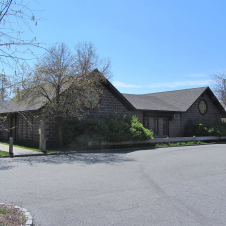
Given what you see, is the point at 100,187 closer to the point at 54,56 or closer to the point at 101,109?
the point at 54,56

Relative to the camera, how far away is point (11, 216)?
4.87 metres

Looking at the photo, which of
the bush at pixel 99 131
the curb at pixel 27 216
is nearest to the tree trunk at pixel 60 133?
the bush at pixel 99 131

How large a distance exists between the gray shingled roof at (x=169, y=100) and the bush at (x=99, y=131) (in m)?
5.62

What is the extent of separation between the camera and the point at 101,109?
21969 millimetres

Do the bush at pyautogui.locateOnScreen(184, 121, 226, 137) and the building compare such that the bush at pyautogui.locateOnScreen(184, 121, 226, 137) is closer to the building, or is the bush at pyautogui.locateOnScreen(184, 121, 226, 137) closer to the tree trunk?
the building

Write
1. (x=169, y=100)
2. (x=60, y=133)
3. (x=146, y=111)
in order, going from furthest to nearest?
(x=169, y=100)
(x=146, y=111)
(x=60, y=133)

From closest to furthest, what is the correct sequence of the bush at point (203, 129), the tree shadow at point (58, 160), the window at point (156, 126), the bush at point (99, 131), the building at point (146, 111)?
the tree shadow at point (58, 160), the bush at point (99, 131), the building at point (146, 111), the bush at point (203, 129), the window at point (156, 126)

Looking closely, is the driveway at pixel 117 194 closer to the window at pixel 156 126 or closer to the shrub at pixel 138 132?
the shrub at pixel 138 132

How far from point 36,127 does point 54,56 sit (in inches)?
237

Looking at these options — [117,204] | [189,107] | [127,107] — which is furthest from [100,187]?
[189,107]

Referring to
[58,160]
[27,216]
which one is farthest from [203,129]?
[27,216]

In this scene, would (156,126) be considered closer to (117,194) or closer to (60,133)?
(60,133)

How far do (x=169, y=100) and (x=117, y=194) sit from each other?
26.4 meters

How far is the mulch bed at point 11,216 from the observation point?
15.0ft
